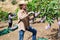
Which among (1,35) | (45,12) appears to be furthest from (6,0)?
(45,12)

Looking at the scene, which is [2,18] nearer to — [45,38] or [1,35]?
[1,35]

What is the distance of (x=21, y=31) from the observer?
6051mm

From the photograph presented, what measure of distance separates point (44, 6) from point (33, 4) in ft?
1.24

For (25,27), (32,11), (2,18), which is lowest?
(2,18)

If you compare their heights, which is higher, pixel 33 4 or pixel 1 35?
pixel 33 4

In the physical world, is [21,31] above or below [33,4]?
below

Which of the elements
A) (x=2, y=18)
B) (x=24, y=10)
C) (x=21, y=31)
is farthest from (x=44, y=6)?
(x=2, y=18)

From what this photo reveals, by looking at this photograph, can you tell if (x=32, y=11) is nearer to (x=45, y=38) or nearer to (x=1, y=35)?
(x=45, y=38)

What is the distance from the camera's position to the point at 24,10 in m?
5.85

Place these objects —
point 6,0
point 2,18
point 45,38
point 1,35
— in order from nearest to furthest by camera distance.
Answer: point 45,38 < point 1,35 < point 2,18 < point 6,0

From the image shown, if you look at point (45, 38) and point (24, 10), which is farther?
point (45, 38)

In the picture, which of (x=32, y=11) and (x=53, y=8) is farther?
(x=32, y=11)

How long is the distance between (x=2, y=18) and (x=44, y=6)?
371 inches

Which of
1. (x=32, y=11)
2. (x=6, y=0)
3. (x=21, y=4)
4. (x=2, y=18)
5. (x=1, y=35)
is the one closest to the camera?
(x=21, y=4)
